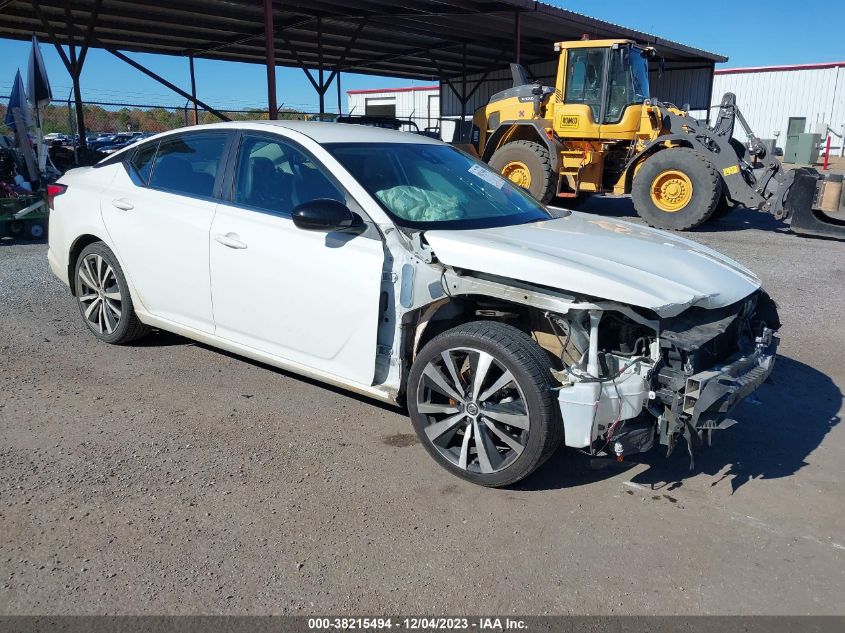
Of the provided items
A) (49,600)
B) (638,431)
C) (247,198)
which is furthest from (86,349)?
(638,431)

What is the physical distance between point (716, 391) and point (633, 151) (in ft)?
33.9

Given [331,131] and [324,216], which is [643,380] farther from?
[331,131]

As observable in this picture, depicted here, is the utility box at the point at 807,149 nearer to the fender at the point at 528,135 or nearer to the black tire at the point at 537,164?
the fender at the point at 528,135

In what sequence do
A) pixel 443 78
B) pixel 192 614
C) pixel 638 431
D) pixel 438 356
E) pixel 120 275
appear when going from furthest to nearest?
pixel 443 78
pixel 120 275
pixel 438 356
pixel 638 431
pixel 192 614

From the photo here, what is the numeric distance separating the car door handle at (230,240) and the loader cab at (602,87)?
31.9ft

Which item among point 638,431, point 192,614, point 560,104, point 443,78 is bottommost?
point 192,614

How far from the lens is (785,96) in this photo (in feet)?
116

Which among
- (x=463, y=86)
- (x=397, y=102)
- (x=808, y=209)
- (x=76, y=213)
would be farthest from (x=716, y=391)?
(x=397, y=102)

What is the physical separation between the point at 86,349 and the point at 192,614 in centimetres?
335

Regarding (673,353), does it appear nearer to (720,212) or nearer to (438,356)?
(438,356)

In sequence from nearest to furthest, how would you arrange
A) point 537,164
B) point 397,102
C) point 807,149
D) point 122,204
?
1. point 122,204
2. point 537,164
3. point 807,149
4. point 397,102

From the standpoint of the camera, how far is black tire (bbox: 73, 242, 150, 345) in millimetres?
4996

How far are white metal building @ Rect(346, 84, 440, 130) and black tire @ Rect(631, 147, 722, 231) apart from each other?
92.3ft

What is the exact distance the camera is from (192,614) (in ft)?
8.22
